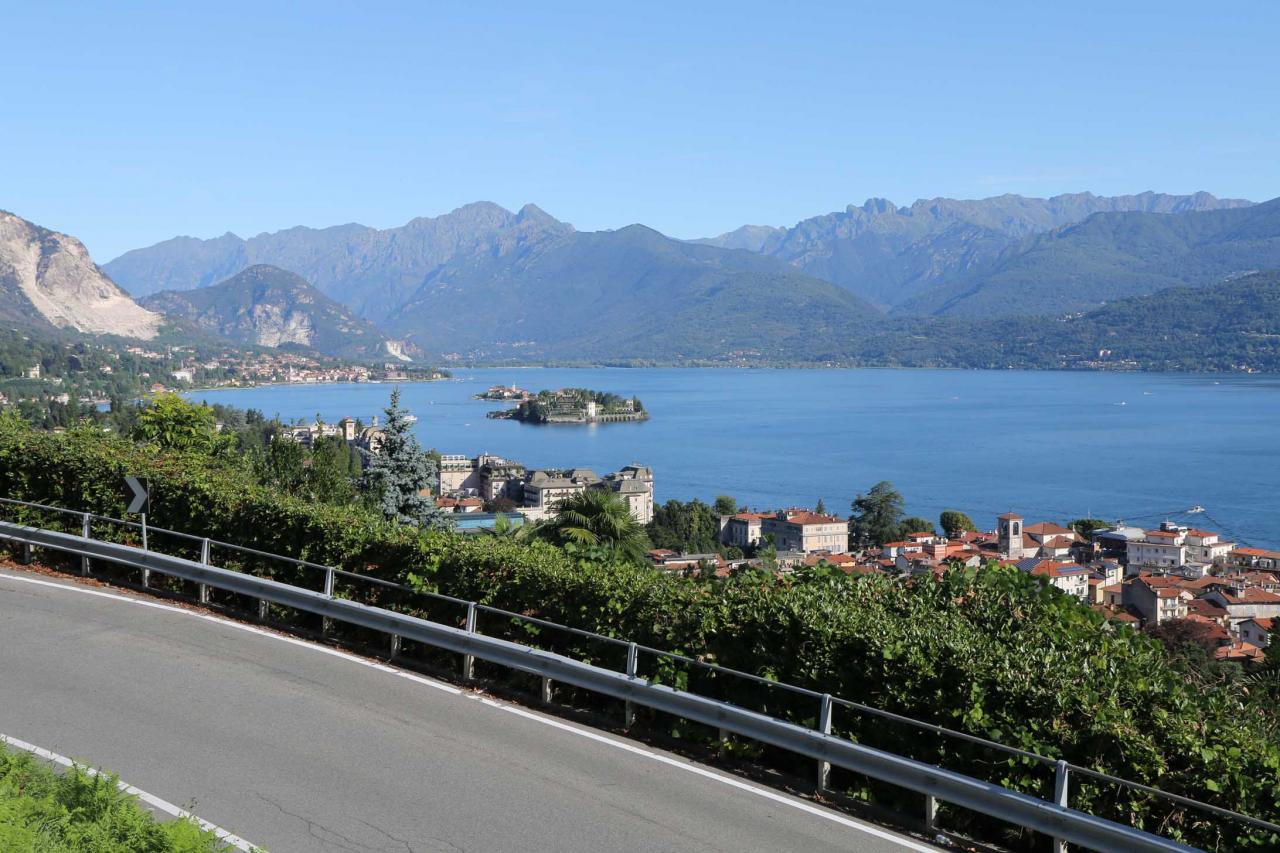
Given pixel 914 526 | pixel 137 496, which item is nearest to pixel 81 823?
pixel 137 496

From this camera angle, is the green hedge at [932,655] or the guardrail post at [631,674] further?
the guardrail post at [631,674]

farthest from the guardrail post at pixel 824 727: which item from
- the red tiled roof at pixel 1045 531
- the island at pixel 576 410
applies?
the island at pixel 576 410

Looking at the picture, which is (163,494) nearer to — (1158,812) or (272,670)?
(272,670)

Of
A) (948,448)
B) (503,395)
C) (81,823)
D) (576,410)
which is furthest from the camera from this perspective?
(503,395)

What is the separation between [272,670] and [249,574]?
80.9 inches

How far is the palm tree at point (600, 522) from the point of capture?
1437 cm

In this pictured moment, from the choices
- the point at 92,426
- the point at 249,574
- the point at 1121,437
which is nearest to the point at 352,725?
the point at 249,574

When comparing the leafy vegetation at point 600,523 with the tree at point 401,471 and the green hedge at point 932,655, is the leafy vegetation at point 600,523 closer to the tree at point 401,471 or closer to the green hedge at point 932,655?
the tree at point 401,471

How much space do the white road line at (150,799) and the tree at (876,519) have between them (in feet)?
190

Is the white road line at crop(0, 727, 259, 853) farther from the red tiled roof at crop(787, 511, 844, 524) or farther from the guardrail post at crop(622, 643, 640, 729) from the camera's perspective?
the red tiled roof at crop(787, 511, 844, 524)

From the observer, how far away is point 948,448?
348 ft

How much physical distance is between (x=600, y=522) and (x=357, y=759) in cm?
853

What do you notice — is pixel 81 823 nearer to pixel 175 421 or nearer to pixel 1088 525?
pixel 175 421

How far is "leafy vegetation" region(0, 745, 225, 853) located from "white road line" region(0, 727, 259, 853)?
12 cm
